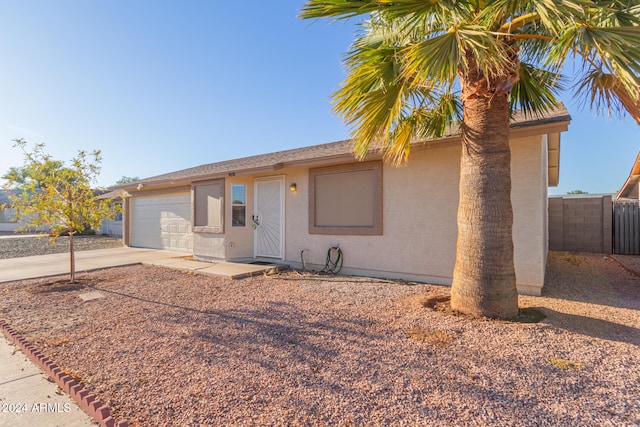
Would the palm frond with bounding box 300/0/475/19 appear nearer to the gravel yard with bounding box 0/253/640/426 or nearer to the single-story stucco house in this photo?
the single-story stucco house

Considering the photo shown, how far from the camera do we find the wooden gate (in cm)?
1090

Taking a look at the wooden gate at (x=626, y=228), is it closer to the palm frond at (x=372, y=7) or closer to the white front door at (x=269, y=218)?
the palm frond at (x=372, y=7)

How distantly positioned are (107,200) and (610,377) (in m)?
8.87

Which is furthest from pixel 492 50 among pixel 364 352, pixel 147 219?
pixel 147 219

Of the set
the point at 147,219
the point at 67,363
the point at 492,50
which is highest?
the point at 492,50

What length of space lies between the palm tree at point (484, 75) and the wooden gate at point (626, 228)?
362 inches

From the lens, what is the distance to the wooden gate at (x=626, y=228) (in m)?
10.9

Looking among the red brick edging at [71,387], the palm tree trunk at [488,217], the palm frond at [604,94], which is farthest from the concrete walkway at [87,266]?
the palm frond at [604,94]

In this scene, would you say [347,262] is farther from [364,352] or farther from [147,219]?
[147,219]

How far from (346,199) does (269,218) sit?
9.49 ft

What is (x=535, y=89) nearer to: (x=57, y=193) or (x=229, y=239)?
(x=229, y=239)

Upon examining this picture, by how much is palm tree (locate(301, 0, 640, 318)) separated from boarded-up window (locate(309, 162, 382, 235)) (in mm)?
1868

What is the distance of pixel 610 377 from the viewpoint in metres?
2.78

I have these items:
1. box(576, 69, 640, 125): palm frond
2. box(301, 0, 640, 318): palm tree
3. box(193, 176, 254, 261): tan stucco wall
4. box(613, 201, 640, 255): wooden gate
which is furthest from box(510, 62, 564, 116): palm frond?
box(613, 201, 640, 255): wooden gate
